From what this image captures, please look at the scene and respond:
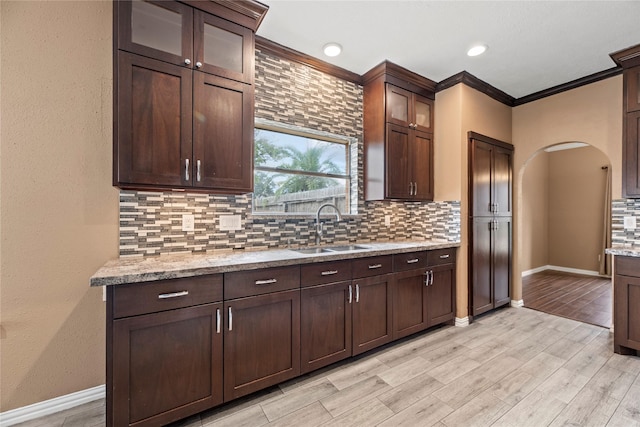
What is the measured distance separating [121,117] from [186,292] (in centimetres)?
110

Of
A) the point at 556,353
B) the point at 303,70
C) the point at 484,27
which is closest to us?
the point at 484,27

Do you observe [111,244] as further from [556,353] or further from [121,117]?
[556,353]

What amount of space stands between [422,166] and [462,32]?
1327 mm

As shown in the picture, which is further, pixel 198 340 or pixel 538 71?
pixel 538 71

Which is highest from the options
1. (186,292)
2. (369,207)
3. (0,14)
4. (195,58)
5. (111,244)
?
(0,14)

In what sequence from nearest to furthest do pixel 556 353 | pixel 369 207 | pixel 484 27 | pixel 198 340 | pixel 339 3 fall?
pixel 198 340 → pixel 339 3 → pixel 484 27 → pixel 556 353 → pixel 369 207

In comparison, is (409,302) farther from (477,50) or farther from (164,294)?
(477,50)

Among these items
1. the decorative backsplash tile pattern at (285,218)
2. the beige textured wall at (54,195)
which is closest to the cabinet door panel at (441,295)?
the decorative backsplash tile pattern at (285,218)

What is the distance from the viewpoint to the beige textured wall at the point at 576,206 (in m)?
5.36

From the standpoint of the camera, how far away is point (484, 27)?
7.60 ft

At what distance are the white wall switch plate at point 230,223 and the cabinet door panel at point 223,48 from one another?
3.51 ft

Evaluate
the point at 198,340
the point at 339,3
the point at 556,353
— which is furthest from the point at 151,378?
the point at 556,353

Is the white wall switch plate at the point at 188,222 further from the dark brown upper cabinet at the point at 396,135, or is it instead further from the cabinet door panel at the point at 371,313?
the dark brown upper cabinet at the point at 396,135

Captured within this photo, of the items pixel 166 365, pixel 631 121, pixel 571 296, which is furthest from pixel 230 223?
pixel 571 296
